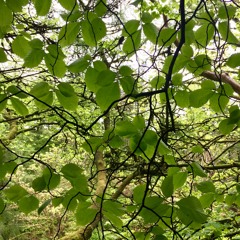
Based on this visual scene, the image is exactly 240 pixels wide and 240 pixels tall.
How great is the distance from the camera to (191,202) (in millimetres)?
451

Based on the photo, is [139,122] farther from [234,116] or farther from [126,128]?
[234,116]

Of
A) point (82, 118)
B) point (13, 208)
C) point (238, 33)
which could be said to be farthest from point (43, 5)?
point (13, 208)

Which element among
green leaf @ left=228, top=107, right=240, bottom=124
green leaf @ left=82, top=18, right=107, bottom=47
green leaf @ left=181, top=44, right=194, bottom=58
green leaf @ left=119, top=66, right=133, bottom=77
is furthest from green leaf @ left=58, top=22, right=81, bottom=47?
green leaf @ left=228, top=107, right=240, bottom=124

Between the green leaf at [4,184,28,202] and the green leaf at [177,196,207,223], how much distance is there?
0.27m

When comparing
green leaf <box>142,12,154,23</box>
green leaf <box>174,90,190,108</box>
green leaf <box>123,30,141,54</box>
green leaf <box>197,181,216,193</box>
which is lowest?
green leaf <box>197,181,216,193</box>

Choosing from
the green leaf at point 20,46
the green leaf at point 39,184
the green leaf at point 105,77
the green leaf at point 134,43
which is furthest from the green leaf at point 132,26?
the green leaf at point 39,184

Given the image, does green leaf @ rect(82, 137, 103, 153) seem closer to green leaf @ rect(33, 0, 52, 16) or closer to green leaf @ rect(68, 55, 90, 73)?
green leaf @ rect(68, 55, 90, 73)

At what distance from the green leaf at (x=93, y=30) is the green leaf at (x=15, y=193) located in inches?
11.9

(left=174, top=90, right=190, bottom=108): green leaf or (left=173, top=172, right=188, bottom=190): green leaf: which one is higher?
(left=174, top=90, right=190, bottom=108): green leaf

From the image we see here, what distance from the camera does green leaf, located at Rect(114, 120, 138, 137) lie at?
510 mm

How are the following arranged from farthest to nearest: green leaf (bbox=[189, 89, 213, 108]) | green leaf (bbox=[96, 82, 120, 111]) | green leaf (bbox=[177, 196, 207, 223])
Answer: green leaf (bbox=[189, 89, 213, 108]) → green leaf (bbox=[96, 82, 120, 111]) → green leaf (bbox=[177, 196, 207, 223])

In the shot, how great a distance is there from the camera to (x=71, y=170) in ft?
1.69

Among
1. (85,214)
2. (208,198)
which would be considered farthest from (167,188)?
(208,198)

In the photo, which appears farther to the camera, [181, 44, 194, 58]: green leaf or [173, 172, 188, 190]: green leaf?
[181, 44, 194, 58]: green leaf
